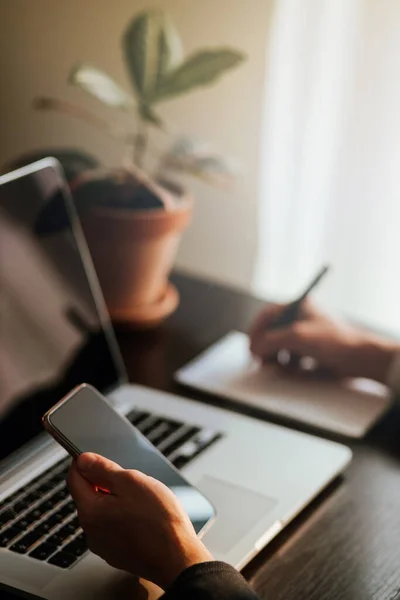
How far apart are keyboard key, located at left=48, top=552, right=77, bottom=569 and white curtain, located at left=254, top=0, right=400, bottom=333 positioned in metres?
0.86

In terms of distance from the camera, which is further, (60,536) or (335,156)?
(335,156)

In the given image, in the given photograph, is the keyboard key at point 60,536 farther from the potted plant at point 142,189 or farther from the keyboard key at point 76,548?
the potted plant at point 142,189

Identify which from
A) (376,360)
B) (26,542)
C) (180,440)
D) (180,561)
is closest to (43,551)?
(26,542)

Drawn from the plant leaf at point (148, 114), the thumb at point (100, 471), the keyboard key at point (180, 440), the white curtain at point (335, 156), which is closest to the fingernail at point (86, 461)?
the thumb at point (100, 471)

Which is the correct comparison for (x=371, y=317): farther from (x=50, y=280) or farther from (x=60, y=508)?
(x=60, y=508)

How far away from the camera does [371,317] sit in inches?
67.3

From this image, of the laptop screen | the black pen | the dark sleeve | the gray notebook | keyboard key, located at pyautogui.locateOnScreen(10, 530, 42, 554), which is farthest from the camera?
the black pen

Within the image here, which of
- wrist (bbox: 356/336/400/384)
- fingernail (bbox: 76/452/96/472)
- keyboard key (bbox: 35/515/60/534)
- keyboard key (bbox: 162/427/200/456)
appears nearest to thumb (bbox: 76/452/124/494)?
fingernail (bbox: 76/452/96/472)

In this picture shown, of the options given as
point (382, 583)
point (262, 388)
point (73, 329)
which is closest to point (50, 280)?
point (73, 329)

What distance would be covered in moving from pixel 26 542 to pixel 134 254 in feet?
1.70

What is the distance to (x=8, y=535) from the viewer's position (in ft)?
2.78

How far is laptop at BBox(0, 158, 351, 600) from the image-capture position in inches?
33.1

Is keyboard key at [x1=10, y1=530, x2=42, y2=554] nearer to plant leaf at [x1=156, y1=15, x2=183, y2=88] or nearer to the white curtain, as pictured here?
plant leaf at [x1=156, y1=15, x2=183, y2=88]

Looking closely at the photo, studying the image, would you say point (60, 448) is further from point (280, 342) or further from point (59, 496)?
point (280, 342)
